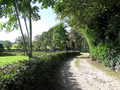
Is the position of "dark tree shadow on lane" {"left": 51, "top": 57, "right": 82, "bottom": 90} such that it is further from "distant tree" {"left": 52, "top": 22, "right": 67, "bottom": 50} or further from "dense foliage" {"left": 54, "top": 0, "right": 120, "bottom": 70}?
"distant tree" {"left": 52, "top": 22, "right": 67, "bottom": 50}

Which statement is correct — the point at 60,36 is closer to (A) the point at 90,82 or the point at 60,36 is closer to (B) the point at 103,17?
(B) the point at 103,17

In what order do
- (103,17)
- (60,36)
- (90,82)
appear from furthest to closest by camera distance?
(60,36) < (103,17) < (90,82)

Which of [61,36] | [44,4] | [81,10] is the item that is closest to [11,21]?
[44,4]

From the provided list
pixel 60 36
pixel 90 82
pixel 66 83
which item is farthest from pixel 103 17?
pixel 60 36

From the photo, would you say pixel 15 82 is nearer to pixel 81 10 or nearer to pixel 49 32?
pixel 81 10

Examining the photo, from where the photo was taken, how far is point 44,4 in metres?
4.96

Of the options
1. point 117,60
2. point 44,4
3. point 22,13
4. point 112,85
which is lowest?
A: point 112,85

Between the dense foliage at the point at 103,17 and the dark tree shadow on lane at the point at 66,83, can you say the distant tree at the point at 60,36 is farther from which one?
the dark tree shadow on lane at the point at 66,83

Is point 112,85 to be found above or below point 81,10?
below

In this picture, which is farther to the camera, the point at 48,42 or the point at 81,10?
the point at 48,42

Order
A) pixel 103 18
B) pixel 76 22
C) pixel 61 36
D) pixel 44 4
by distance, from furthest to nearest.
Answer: pixel 61 36
pixel 76 22
pixel 103 18
pixel 44 4

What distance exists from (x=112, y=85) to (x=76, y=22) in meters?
7.17

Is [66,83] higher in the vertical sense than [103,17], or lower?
lower

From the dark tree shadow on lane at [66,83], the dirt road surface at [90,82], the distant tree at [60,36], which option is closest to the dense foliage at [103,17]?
the dirt road surface at [90,82]
